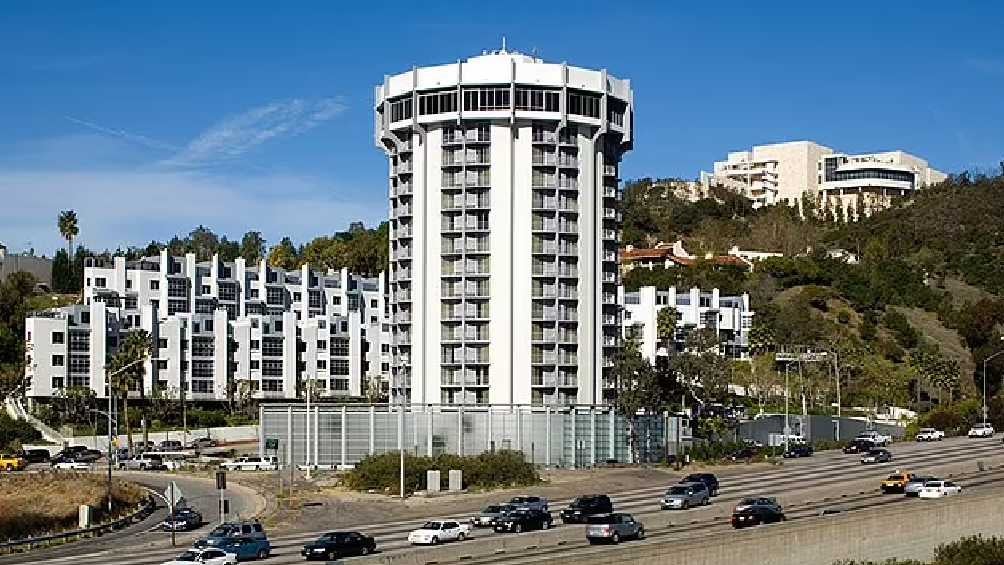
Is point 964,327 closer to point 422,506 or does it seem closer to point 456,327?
point 456,327

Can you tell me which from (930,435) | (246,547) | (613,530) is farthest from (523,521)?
(930,435)

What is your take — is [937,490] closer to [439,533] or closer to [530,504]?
[530,504]

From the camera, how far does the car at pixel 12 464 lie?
122500 millimetres

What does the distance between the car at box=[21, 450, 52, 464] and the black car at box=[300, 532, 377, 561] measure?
72176 mm

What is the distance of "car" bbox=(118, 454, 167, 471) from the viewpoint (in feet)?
410

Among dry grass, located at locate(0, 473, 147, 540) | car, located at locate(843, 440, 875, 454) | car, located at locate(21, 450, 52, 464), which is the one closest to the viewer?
dry grass, located at locate(0, 473, 147, 540)

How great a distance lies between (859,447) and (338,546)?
70.9 m

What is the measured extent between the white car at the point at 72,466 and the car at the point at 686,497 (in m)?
56.9

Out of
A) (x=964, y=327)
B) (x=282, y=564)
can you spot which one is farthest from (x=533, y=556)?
(x=964, y=327)

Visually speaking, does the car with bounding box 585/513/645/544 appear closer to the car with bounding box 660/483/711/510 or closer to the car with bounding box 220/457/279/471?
the car with bounding box 660/483/711/510

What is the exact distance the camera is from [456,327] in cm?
12938

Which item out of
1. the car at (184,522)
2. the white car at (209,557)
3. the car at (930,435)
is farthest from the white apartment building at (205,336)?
the white car at (209,557)

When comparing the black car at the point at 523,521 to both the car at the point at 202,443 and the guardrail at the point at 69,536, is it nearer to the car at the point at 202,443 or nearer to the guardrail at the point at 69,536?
the guardrail at the point at 69,536

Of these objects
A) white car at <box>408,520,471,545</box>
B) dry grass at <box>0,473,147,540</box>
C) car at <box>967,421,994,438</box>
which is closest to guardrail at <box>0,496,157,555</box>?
dry grass at <box>0,473,147,540</box>
